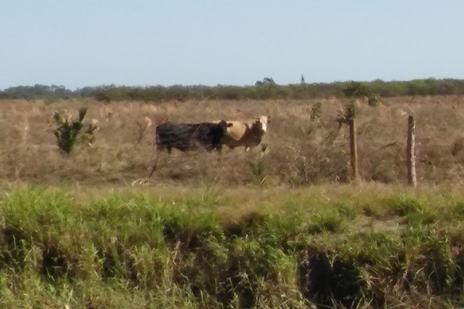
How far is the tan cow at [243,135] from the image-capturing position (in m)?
19.3

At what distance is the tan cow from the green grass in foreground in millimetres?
9550

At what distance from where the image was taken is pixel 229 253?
29.1 feet

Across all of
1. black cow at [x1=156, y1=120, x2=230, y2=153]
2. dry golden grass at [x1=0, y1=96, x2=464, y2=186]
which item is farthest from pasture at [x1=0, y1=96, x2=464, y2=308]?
black cow at [x1=156, y1=120, x2=230, y2=153]

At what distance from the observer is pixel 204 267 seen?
29.0 ft

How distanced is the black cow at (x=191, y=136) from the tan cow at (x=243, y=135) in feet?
0.48

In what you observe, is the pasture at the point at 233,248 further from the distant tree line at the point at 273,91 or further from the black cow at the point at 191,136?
the distant tree line at the point at 273,91

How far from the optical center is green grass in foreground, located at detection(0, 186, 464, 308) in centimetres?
851

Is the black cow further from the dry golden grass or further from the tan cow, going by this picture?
the dry golden grass

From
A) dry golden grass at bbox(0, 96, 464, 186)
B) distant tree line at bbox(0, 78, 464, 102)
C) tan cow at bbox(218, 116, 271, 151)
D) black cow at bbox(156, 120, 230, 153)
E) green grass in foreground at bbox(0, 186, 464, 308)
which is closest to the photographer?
green grass in foreground at bbox(0, 186, 464, 308)

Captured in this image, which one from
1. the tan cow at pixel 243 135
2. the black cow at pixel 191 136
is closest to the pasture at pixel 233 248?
the black cow at pixel 191 136

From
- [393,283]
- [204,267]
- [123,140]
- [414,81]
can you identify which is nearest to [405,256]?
[393,283]

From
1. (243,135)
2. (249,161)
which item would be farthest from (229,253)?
(243,135)

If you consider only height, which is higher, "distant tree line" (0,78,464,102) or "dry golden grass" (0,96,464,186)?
"dry golden grass" (0,96,464,186)

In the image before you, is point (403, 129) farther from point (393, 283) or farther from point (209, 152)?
point (393, 283)
